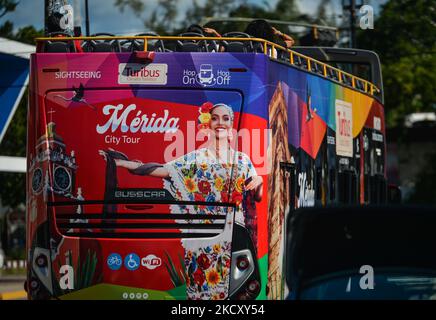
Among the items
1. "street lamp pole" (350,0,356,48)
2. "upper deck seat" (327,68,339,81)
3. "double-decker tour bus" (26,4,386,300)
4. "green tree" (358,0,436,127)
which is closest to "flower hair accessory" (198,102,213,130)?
"double-decker tour bus" (26,4,386,300)

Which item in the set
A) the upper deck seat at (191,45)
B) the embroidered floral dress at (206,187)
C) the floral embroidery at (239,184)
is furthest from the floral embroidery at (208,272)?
the upper deck seat at (191,45)

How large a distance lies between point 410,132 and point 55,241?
60316 millimetres

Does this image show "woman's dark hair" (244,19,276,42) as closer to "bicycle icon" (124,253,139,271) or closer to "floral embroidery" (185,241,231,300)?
"floral embroidery" (185,241,231,300)

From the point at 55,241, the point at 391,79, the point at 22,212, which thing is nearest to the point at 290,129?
the point at 55,241

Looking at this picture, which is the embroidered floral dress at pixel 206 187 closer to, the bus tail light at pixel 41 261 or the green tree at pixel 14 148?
the bus tail light at pixel 41 261

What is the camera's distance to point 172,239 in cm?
1144

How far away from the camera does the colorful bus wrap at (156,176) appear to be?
37.3ft

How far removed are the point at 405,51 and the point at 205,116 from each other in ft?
140

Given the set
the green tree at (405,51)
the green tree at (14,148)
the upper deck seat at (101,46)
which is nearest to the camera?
the upper deck seat at (101,46)

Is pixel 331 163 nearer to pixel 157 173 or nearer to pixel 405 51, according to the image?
pixel 157 173

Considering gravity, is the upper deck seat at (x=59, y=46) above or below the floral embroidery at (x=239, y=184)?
above

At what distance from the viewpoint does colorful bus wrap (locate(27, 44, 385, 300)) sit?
Answer: 37.3ft

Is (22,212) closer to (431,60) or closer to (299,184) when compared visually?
(431,60)

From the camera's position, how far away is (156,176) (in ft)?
37.6
